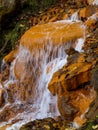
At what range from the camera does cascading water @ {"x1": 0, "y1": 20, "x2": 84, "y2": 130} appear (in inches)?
343

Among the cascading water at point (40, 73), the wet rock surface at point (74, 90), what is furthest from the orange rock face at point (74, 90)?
the cascading water at point (40, 73)

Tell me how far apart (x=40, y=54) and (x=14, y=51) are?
1483 millimetres

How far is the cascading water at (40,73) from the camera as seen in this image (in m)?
8.71


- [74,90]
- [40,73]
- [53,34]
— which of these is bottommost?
[40,73]

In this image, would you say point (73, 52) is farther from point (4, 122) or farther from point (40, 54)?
point (4, 122)

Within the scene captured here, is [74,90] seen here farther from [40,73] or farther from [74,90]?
[40,73]

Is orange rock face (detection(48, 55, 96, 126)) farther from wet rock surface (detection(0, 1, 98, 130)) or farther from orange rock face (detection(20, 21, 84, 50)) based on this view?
orange rock face (detection(20, 21, 84, 50))

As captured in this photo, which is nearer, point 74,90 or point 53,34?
point 74,90

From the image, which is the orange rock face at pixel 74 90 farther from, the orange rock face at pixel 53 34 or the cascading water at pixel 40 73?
the orange rock face at pixel 53 34

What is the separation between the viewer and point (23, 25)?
12.5 meters

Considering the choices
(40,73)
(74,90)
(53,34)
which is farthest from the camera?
(53,34)

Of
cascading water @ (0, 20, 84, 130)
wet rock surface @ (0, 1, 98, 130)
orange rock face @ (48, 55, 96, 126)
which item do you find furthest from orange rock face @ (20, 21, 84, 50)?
orange rock face @ (48, 55, 96, 126)

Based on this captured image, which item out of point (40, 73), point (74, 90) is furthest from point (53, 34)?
point (74, 90)

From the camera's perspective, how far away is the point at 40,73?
9.87 meters
